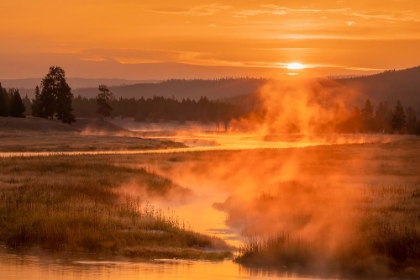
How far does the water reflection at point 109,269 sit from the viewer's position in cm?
2159

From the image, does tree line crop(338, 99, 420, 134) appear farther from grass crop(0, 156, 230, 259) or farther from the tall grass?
the tall grass

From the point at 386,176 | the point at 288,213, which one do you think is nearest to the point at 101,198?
the point at 288,213

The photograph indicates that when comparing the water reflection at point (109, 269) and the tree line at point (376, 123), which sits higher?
the tree line at point (376, 123)

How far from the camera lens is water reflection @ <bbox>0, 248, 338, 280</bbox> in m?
21.6

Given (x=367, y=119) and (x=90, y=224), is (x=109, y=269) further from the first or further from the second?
(x=367, y=119)

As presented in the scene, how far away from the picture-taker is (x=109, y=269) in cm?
2259

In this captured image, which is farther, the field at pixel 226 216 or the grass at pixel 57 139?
the grass at pixel 57 139

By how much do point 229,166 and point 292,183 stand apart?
813 inches

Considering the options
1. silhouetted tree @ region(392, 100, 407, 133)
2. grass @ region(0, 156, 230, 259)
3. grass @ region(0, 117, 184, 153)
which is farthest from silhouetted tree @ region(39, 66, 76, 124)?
grass @ region(0, 156, 230, 259)

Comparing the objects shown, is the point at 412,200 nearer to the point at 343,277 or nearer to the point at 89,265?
the point at 343,277

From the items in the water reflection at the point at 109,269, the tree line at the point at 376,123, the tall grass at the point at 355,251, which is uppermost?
the tree line at the point at 376,123

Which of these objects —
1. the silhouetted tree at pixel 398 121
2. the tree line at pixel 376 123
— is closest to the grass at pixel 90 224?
the silhouetted tree at pixel 398 121

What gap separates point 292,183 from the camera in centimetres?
4288

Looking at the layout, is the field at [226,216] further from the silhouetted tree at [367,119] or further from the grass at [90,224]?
the silhouetted tree at [367,119]
